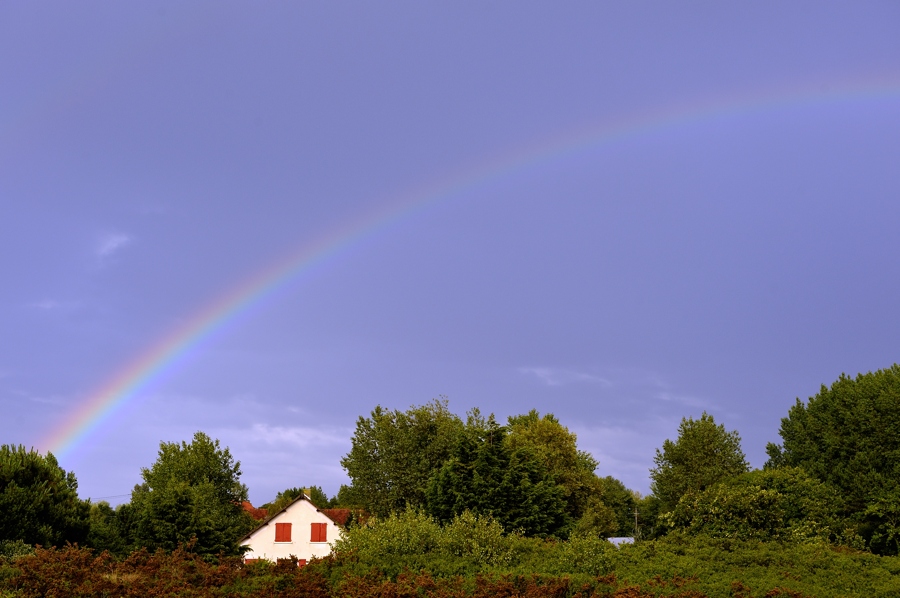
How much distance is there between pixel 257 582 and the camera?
15805 millimetres

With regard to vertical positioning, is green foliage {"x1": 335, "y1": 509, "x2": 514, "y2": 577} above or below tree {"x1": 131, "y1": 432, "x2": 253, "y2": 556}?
below

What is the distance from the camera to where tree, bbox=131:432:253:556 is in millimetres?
47469

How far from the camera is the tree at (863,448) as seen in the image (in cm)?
4506

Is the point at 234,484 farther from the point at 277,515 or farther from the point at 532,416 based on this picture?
the point at 532,416

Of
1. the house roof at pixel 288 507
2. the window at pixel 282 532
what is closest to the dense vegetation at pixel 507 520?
the house roof at pixel 288 507

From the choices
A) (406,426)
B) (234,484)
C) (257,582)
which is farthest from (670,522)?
(234,484)

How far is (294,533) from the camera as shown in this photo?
206 feet

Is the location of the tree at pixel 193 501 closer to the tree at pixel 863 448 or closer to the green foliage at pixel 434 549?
the green foliage at pixel 434 549

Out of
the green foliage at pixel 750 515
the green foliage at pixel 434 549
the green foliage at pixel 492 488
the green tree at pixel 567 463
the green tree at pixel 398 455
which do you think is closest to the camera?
the green foliage at pixel 434 549

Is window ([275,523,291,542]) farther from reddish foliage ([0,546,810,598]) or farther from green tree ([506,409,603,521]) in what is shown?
reddish foliage ([0,546,810,598])

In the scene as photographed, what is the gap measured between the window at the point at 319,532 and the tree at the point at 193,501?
6.18 meters

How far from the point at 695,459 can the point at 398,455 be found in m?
29.3

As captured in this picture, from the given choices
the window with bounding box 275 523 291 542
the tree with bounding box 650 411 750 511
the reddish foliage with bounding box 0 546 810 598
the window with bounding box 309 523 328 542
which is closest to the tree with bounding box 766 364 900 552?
the tree with bounding box 650 411 750 511

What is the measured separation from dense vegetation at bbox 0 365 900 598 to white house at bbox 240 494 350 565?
94.4 inches
